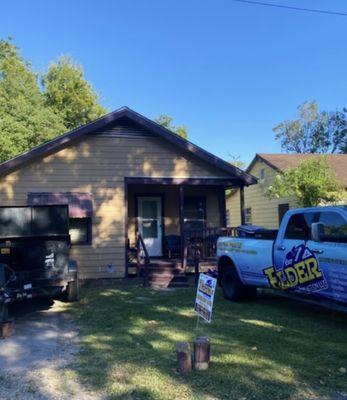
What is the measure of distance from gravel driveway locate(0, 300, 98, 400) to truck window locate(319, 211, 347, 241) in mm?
4177

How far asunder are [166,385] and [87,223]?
30.4ft

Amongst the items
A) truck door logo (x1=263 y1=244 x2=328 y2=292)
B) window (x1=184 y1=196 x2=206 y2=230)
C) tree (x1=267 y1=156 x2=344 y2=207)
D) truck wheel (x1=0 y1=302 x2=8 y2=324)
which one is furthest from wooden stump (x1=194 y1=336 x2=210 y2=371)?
tree (x1=267 y1=156 x2=344 y2=207)

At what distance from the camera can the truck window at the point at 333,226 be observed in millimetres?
7410

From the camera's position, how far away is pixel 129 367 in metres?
5.81

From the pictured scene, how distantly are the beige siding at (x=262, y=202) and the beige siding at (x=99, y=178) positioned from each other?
37.0 feet

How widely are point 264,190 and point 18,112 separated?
14726 millimetres

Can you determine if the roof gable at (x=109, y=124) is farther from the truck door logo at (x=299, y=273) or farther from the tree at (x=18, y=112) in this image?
the tree at (x=18, y=112)

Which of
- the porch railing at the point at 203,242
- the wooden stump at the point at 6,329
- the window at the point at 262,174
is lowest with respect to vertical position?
the wooden stump at the point at 6,329

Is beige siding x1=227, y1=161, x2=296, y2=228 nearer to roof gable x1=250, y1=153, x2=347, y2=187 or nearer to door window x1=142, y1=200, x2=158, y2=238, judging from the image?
roof gable x1=250, y1=153, x2=347, y2=187

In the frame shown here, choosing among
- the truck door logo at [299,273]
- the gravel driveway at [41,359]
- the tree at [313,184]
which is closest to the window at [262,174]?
the tree at [313,184]

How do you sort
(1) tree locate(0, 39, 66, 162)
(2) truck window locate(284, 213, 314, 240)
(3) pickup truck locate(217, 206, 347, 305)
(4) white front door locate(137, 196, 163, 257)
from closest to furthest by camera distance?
1. (3) pickup truck locate(217, 206, 347, 305)
2. (2) truck window locate(284, 213, 314, 240)
3. (4) white front door locate(137, 196, 163, 257)
4. (1) tree locate(0, 39, 66, 162)

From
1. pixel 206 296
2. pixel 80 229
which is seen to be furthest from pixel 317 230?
pixel 80 229

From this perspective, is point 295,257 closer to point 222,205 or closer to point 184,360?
point 184,360

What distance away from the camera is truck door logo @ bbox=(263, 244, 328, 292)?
7.68 metres
